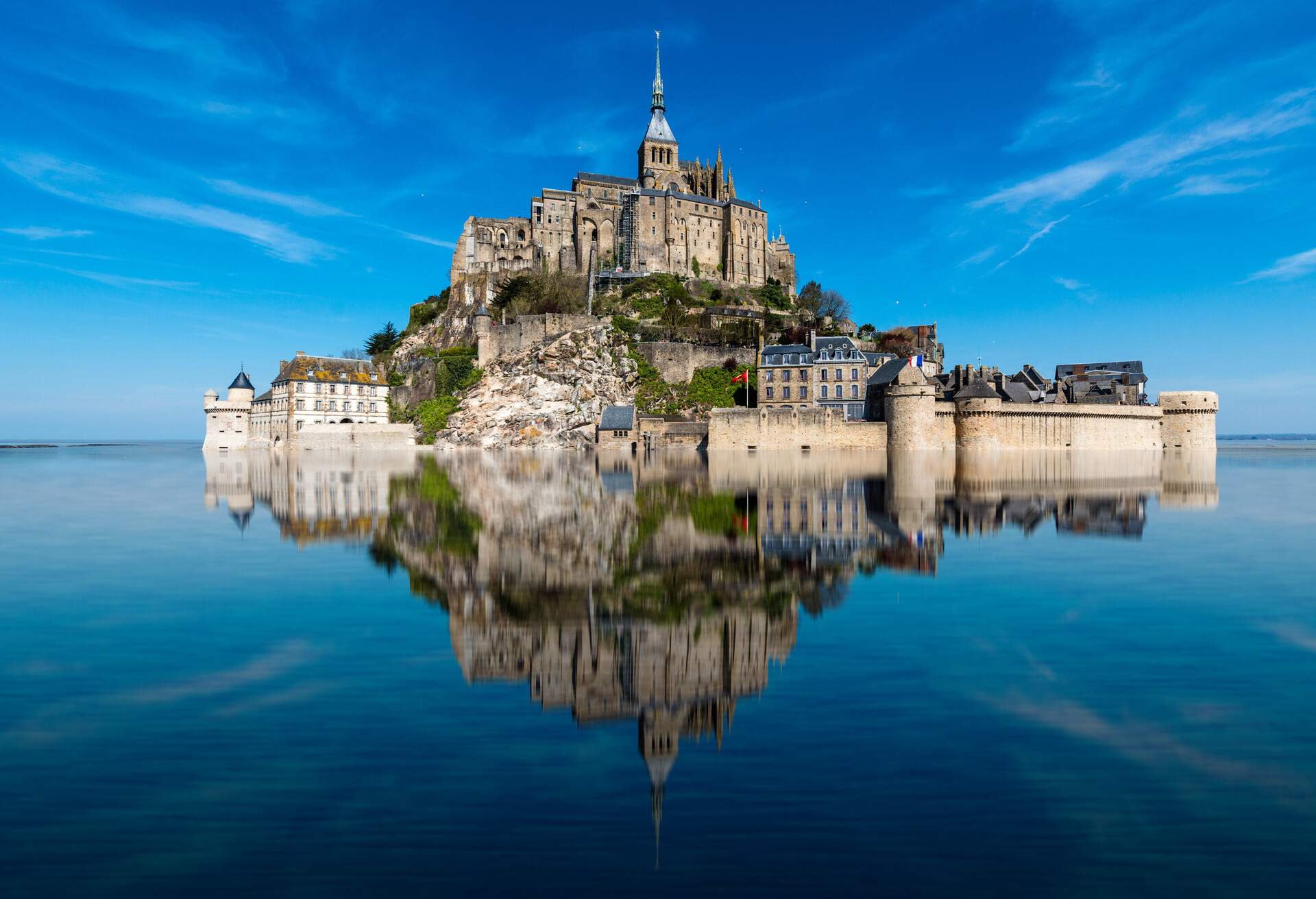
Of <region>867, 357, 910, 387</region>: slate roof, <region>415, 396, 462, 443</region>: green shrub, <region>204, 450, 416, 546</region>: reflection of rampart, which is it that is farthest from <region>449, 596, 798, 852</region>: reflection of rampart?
<region>415, 396, 462, 443</region>: green shrub

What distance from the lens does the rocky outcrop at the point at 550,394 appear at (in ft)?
173

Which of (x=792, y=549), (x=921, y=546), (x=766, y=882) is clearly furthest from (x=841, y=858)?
(x=921, y=546)

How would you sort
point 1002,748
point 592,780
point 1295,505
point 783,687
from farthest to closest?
point 1295,505 < point 783,687 < point 1002,748 < point 592,780

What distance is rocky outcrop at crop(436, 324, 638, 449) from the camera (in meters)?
52.8

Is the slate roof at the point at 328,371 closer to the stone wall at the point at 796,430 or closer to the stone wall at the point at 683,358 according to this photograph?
the stone wall at the point at 683,358

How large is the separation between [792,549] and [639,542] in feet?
7.52

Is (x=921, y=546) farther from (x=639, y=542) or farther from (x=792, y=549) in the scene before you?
(x=639, y=542)

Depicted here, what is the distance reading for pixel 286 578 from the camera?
10219 millimetres

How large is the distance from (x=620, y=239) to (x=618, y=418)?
2040 centimetres

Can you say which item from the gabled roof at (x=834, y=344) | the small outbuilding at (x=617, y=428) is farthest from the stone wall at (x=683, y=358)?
the gabled roof at (x=834, y=344)

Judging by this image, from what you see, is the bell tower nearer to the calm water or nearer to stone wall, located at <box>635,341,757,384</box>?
stone wall, located at <box>635,341,757,384</box>

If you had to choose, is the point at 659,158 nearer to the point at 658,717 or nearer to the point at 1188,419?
the point at 1188,419

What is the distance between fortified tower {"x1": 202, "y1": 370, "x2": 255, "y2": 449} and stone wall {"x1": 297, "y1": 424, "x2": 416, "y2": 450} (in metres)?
8.56

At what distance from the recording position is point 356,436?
5572cm
